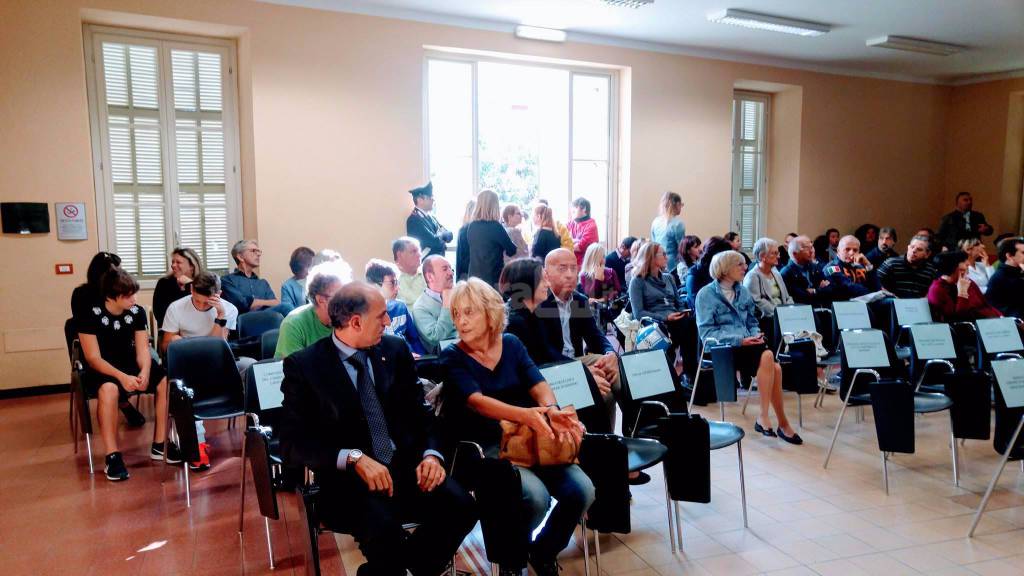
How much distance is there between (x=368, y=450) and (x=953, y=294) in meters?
4.96

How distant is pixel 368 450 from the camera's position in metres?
2.43

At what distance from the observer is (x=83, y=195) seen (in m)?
5.95

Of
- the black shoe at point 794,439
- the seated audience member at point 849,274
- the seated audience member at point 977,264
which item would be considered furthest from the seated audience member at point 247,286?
the seated audience member at point 977,264

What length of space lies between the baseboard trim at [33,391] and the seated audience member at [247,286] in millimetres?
1946

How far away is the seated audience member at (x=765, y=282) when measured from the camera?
550cm

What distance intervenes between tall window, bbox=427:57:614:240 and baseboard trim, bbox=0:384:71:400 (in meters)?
4.01

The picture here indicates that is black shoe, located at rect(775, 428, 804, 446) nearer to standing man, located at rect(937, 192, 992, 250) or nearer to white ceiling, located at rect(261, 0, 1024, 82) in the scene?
white ceiling, located at rect(261, 0, 1024, 82)

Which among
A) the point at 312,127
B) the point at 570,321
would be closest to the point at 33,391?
the point at 312,127

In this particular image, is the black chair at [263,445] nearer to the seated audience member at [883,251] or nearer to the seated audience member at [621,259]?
the seated audience member at [621,259]

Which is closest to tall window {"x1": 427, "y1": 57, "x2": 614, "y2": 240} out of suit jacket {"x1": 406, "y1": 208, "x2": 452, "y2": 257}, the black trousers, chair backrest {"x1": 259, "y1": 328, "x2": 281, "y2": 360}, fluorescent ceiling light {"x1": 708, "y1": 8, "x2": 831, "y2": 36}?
suit jacket {"x1": 406, "y1": 208, "x2": 452, "y2": 257}

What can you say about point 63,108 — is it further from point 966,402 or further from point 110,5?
point 966,402

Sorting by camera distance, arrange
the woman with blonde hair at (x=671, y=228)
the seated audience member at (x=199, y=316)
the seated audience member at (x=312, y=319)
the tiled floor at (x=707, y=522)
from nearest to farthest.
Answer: the tiled floor at (x=707, y=522), the seated audience member at (x=312, y=319), the seated audience member at (x=199, y=316), the woman with blonde hair at (x=671, y=228)

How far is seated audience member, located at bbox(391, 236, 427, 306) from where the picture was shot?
5016 mm

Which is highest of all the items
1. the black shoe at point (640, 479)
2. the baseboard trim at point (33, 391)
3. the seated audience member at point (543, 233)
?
the seated audience member at point (543, 233)
